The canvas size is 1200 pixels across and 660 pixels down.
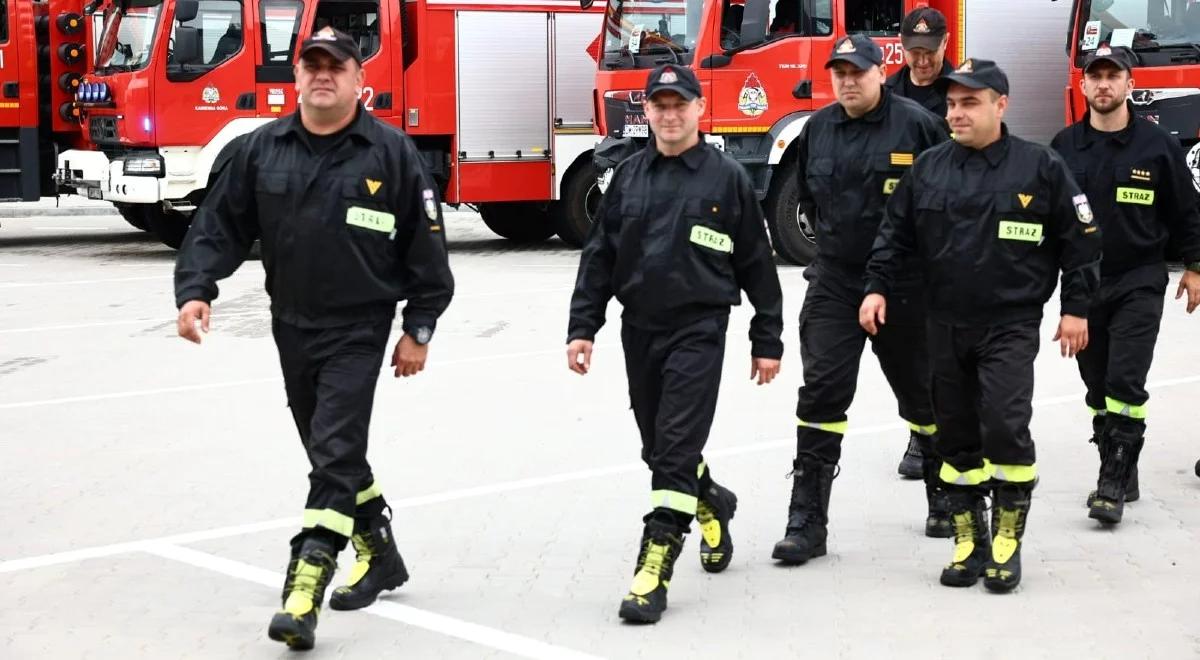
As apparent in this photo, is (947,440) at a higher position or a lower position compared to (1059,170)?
lower

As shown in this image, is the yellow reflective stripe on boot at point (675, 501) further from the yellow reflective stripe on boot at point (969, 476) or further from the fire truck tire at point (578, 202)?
the fire truck tire at point (578, 202)

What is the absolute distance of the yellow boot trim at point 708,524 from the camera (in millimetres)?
6316

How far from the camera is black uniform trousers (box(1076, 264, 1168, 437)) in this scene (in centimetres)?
732

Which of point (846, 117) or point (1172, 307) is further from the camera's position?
point (1172, 307)

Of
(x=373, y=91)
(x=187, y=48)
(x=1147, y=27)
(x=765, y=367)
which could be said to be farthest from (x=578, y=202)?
(x=765, y=367)

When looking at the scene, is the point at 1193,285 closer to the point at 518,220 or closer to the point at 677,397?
the point at 677,397

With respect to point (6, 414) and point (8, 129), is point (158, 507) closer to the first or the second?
point (6, 414)

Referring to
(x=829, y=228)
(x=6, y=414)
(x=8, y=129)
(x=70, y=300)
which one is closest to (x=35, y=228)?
(x=8, y=129)

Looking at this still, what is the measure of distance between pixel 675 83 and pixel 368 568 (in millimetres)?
1826

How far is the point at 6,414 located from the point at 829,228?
16.3 ft

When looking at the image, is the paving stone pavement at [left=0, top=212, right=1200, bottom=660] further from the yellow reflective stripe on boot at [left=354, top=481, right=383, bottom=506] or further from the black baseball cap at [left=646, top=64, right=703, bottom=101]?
the black baseball cap at [left=646, top=64, right=703, bottom=101]

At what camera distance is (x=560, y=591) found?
243 inches

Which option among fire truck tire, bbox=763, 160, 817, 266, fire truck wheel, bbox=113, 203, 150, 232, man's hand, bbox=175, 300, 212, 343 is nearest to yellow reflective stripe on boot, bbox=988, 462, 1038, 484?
man's hand, bbox=175, 300, 212, 343

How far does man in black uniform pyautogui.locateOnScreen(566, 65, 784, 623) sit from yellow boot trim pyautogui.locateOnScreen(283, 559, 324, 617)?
102cm
